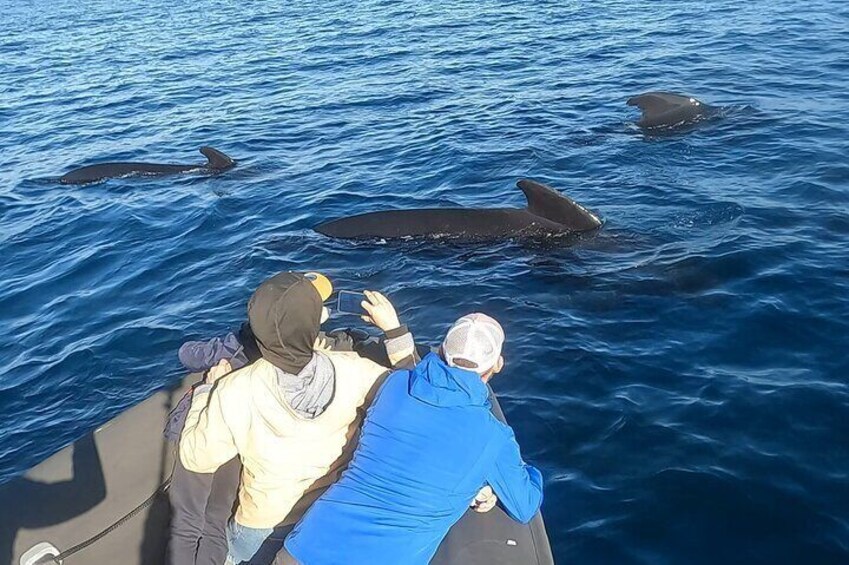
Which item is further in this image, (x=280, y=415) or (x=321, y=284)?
(x=321, y=284)

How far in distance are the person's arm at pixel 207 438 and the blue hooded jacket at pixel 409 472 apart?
67 centimetres

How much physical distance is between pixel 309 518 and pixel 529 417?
4340 millimetres

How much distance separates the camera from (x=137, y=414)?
22.1 ft

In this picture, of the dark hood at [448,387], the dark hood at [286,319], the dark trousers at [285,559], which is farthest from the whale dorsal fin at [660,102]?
the dark trousers at [285,559]

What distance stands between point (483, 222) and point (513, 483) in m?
8.78

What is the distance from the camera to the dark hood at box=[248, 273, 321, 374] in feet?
15.2

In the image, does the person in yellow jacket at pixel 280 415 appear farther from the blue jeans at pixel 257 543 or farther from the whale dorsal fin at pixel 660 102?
the whale dorsal fin at pixel 660 102

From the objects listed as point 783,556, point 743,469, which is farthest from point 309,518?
point 743,469

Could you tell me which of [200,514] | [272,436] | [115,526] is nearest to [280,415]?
[272,436]

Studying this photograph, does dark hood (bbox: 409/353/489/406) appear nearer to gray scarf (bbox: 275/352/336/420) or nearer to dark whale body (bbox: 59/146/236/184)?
gray scarf (bbox: 275/352/336/420)

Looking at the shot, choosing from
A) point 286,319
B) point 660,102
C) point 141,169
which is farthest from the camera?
point 141,169

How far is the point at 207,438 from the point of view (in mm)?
4906

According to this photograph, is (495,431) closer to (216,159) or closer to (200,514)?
(200,514)

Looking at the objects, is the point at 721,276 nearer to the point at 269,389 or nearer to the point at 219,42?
the point at 269,389
